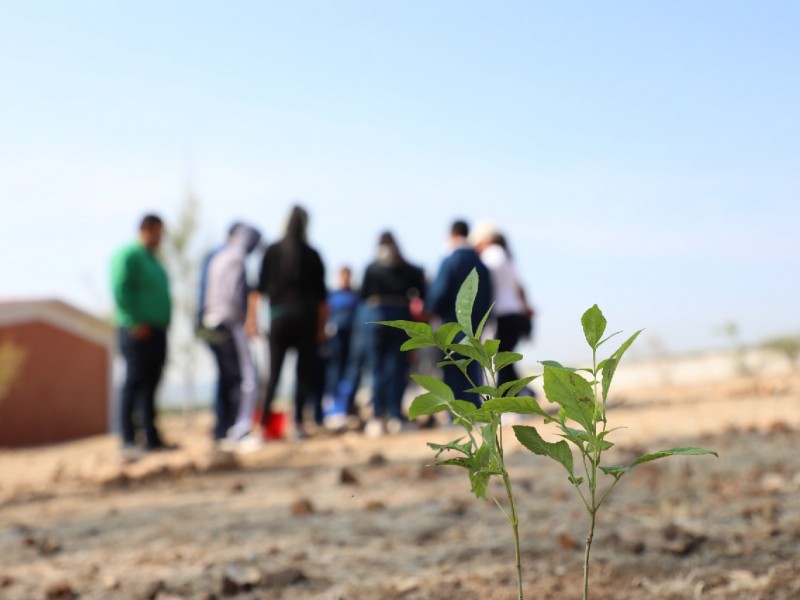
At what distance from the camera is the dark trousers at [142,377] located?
752 centimetres

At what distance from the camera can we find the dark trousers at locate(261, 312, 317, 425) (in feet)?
26.0

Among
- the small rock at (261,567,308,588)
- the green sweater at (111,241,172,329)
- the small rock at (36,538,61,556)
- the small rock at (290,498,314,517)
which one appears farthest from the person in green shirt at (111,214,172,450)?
the small rock at (261,567,308,588)

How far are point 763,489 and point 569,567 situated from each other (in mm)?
1700

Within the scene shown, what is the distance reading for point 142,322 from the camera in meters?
7.52

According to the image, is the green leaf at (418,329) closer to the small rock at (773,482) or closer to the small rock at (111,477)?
the small rock at (773,482)

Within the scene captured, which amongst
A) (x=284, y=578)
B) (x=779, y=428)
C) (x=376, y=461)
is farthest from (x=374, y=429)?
(x=284, y=578)

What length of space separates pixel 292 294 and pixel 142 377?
1418 millimetres

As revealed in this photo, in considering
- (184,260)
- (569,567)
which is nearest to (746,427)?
(569,567)

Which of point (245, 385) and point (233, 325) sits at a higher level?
point (233, 325)

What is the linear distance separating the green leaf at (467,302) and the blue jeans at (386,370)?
677cm

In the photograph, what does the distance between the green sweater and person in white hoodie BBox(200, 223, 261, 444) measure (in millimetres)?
485

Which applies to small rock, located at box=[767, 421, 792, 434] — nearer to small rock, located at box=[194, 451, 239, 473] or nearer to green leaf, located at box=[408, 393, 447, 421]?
small rock, located at box=[194, 451, 239, 473]

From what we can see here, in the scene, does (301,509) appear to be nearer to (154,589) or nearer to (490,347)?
(154,589)

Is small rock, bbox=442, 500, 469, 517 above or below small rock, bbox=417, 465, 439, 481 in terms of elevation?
below
